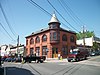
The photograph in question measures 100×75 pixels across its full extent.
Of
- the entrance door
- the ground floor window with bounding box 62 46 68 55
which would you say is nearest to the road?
the entrance door

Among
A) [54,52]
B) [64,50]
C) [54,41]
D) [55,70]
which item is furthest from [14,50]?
[55,70]

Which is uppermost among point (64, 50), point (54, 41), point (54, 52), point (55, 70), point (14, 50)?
point (54, 41)

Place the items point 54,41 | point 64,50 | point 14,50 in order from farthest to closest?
point 14,50 → point 64,50 → point 54,41

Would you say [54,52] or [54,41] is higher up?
[54,41]

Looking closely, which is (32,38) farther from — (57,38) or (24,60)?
(24,60)

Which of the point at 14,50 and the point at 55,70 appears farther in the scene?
the point at 14,50

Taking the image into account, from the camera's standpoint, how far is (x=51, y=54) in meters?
49.5

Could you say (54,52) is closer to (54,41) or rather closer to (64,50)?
(54,41)

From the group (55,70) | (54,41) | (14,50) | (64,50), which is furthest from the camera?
(14,50)

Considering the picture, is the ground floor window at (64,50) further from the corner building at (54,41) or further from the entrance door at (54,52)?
the entrance door at (54,52)

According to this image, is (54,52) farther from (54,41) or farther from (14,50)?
(14,50)

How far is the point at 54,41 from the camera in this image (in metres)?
49.8

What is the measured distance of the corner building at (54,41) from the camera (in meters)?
49.8

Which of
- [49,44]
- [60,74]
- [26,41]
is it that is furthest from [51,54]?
[60,74]
